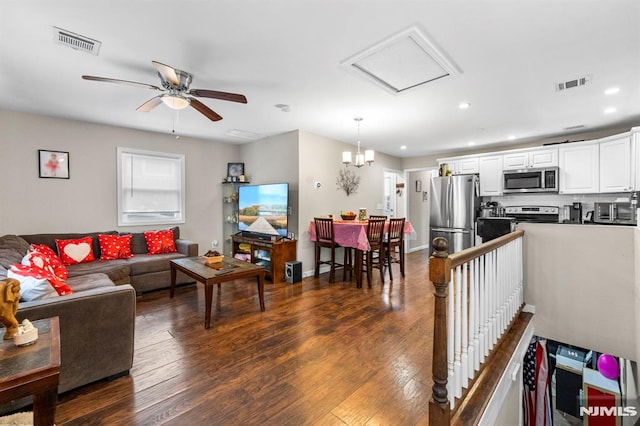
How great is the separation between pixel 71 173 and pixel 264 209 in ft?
9.20

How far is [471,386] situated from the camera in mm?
1738

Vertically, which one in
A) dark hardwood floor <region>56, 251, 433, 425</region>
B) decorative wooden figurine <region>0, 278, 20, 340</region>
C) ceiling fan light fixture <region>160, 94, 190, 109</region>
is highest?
ceiling fan light fixture <region>160, 94, 190, 109</region>

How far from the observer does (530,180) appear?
4.82m

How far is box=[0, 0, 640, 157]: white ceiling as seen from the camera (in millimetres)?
1796

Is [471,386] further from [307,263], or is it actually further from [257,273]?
[307,263]

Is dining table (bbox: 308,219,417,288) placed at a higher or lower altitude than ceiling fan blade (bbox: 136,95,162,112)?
lower

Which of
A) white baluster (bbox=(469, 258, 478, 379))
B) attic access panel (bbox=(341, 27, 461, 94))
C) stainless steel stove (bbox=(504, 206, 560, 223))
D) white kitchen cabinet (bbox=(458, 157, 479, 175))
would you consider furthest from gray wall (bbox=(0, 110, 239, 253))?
stainless steel stove (bbox=(504, 206, 560, 223))

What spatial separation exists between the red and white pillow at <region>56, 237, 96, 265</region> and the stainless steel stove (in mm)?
6820

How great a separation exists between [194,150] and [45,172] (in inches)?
81.9

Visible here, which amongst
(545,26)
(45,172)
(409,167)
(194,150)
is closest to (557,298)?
(545,26)

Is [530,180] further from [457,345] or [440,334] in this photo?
[440,334]

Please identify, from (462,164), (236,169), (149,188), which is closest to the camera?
(149,188)

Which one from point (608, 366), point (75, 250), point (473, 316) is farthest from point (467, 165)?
point (75, 250)

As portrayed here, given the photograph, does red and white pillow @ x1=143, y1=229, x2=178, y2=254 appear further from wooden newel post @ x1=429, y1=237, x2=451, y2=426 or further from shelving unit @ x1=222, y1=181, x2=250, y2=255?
wooden newel post @ x1=429, y1=237, x2=451, y2=426
